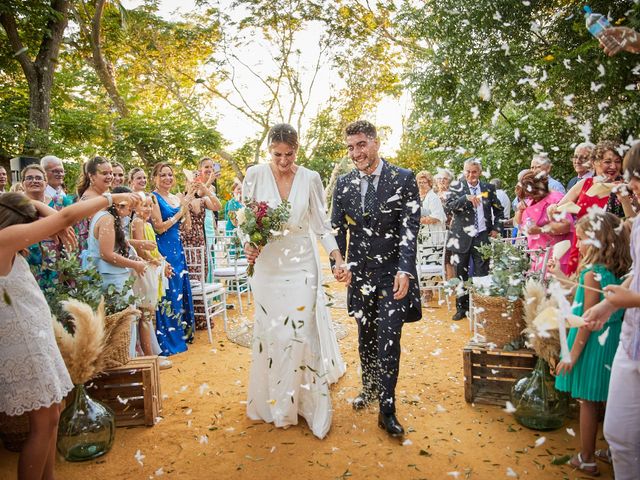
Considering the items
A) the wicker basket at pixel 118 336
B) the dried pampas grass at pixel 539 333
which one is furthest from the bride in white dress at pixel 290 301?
the dried pampas grass at pixel 539 333

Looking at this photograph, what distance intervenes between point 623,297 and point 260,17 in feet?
41.5

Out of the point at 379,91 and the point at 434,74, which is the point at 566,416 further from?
the point at 379,91

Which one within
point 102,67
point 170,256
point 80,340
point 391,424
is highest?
point 102,67

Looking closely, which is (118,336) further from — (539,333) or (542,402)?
(542,402)

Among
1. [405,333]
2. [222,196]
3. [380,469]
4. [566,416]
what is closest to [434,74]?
[405,333]

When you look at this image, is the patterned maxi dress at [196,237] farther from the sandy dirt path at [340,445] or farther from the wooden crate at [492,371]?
the wooden crate at [492,371]

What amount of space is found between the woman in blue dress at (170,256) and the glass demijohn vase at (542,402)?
3.81 m

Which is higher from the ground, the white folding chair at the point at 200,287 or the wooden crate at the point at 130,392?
the white folding chair at the point at 200,287

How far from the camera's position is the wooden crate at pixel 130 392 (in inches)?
135

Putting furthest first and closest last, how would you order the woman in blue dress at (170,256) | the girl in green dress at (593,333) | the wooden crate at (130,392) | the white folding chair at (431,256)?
the white folding chair at (431,256), the woman in blue dress at (170,256), the wooden crate at (130,392), the girl in green dress at (593,333)

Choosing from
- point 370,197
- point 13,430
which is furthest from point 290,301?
point 13,430

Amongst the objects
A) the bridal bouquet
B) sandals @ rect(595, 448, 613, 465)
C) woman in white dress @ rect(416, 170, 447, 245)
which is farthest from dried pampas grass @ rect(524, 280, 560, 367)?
woman in white dress @ rect(416, 170, 447, 245)

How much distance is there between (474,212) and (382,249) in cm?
323

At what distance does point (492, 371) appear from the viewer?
11.8ft
